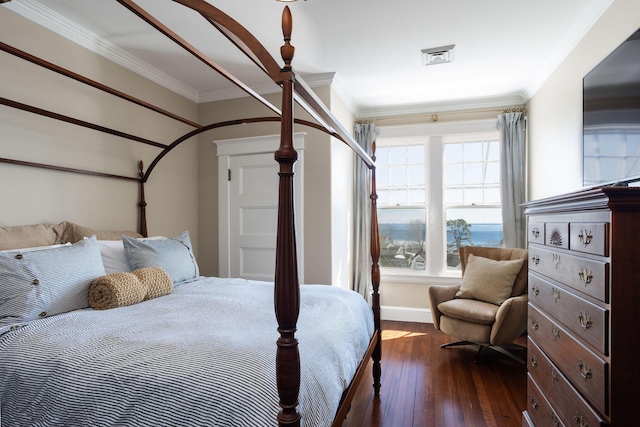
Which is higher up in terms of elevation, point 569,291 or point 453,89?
point 453,89

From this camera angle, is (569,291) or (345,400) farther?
(345,400)

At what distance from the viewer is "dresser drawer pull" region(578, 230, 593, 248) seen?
118cm

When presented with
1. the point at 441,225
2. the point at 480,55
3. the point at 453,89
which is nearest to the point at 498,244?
the point at 441,225

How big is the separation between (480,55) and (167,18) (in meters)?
2.51

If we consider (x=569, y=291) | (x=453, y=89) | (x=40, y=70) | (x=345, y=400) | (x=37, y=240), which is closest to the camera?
(x=569, y=291)

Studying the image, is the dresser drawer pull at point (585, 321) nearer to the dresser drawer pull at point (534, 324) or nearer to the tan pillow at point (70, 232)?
the dresser drawer pull at point (534, 324)

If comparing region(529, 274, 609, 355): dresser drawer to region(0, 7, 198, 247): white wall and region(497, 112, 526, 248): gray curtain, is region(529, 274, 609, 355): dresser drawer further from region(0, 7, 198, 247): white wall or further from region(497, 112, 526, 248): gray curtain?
region(0, 7, 198, 247): white wall

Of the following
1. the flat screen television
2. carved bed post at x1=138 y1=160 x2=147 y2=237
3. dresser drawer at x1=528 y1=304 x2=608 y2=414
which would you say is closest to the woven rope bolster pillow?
carved bed post at x1=138 y1=160 x2=147 y2=237

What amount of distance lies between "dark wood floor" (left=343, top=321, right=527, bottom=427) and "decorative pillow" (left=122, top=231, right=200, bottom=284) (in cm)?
148

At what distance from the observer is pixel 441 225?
4168 millimetres

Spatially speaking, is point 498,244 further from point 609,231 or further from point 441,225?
point 609,231

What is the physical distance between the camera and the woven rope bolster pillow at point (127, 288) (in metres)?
1.79

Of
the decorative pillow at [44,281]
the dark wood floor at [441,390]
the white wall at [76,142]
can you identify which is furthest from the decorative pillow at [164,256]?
the dark wood floor at [441,390]

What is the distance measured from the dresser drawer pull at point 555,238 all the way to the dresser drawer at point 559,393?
0.52 meters
